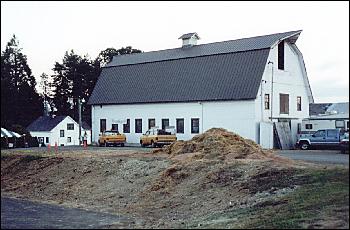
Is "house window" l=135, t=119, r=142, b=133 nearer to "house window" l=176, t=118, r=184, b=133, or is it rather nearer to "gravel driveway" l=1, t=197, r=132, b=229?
"house window" l=176, t=118, r=184, b=133

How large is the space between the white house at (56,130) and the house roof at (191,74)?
36.4 feet

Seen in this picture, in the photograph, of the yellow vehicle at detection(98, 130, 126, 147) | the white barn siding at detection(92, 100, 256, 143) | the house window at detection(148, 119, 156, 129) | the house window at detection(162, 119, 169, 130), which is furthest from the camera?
the house window at detection(148, 119, 156, 129)

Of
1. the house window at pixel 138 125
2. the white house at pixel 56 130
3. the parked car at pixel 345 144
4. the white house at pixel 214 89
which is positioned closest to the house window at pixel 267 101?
the white house at pixel 214 89

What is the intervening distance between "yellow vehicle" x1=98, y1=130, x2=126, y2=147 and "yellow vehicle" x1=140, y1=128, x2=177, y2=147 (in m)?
3.73

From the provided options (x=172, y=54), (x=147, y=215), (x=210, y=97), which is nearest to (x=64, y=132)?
(x=172, y=54)

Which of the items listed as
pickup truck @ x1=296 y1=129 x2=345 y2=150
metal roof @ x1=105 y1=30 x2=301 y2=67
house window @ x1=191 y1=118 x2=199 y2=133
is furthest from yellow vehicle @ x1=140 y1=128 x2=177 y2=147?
pickup truck @ x1=296 y1=129 x2=345 y2=150

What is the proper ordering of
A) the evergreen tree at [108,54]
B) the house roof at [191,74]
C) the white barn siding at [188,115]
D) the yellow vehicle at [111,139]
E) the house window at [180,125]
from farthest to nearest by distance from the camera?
the evergreen tree at [108,54]
the yellow vehicle at [111,139]
the house window at [180,125]
the house roof at [191,74]
the white barn siding at [188,115]

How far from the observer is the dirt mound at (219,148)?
1858cm

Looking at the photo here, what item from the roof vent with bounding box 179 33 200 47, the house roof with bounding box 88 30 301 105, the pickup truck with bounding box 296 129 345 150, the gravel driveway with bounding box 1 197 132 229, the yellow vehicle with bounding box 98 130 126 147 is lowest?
the gravel driveway with bounding box 1 197 132 229

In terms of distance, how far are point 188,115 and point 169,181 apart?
19.2 m

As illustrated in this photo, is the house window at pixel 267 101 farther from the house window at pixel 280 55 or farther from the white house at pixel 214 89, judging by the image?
the house window at pixel 280 55

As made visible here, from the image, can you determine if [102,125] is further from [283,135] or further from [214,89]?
[283,135]

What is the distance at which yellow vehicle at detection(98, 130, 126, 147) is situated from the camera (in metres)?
38.6

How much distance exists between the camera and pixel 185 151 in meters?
21.6
